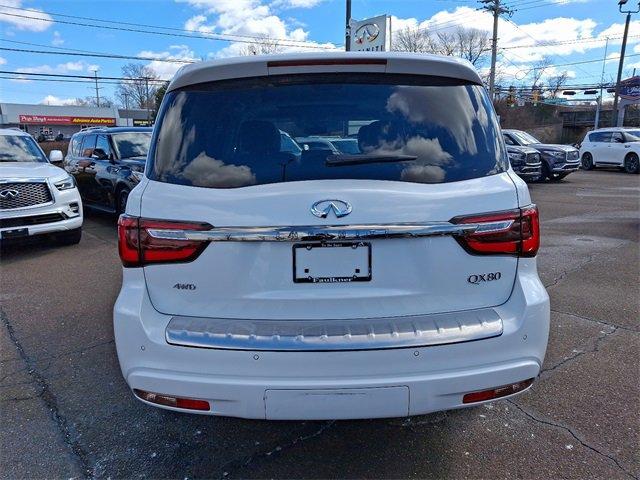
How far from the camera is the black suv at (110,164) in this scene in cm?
888

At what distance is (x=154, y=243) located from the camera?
222 centimetres

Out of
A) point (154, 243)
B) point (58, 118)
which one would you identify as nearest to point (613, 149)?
point (154, 243)

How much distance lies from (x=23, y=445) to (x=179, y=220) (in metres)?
1.76

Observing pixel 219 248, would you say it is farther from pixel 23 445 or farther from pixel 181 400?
pixel 23 445

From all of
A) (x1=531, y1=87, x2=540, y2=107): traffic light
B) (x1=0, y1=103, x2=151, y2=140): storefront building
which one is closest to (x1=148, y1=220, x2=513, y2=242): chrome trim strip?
(x1=531, y1=87, x2=540, y2=107): traffic light

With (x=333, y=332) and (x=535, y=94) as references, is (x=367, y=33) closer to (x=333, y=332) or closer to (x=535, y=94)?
(x=333, y=332)

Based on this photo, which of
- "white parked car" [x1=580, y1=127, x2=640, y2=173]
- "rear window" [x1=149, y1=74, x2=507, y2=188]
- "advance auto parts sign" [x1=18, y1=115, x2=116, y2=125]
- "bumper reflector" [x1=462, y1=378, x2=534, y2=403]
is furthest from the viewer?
"advance auto parts sign" [x1=18, y1=115, x2=116, y2=125]

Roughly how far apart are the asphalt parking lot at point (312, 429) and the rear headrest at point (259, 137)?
1.65m

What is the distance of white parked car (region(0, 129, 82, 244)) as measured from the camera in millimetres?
6918

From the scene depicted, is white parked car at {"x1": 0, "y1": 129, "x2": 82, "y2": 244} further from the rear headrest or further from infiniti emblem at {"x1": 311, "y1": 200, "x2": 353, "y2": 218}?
infiniti emblem at {"x1": 311, "y1": 200, "x2": 353, "y2": 218}

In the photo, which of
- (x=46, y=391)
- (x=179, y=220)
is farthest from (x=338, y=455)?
(x=46, y=391)

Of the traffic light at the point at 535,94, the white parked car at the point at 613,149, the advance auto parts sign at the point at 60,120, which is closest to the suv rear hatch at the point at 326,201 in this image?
the white parked car at the point at 613,149

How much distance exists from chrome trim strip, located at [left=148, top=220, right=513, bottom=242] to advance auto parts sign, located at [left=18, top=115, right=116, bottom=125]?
8172 centimetres

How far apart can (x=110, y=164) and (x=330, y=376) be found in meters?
8.52
